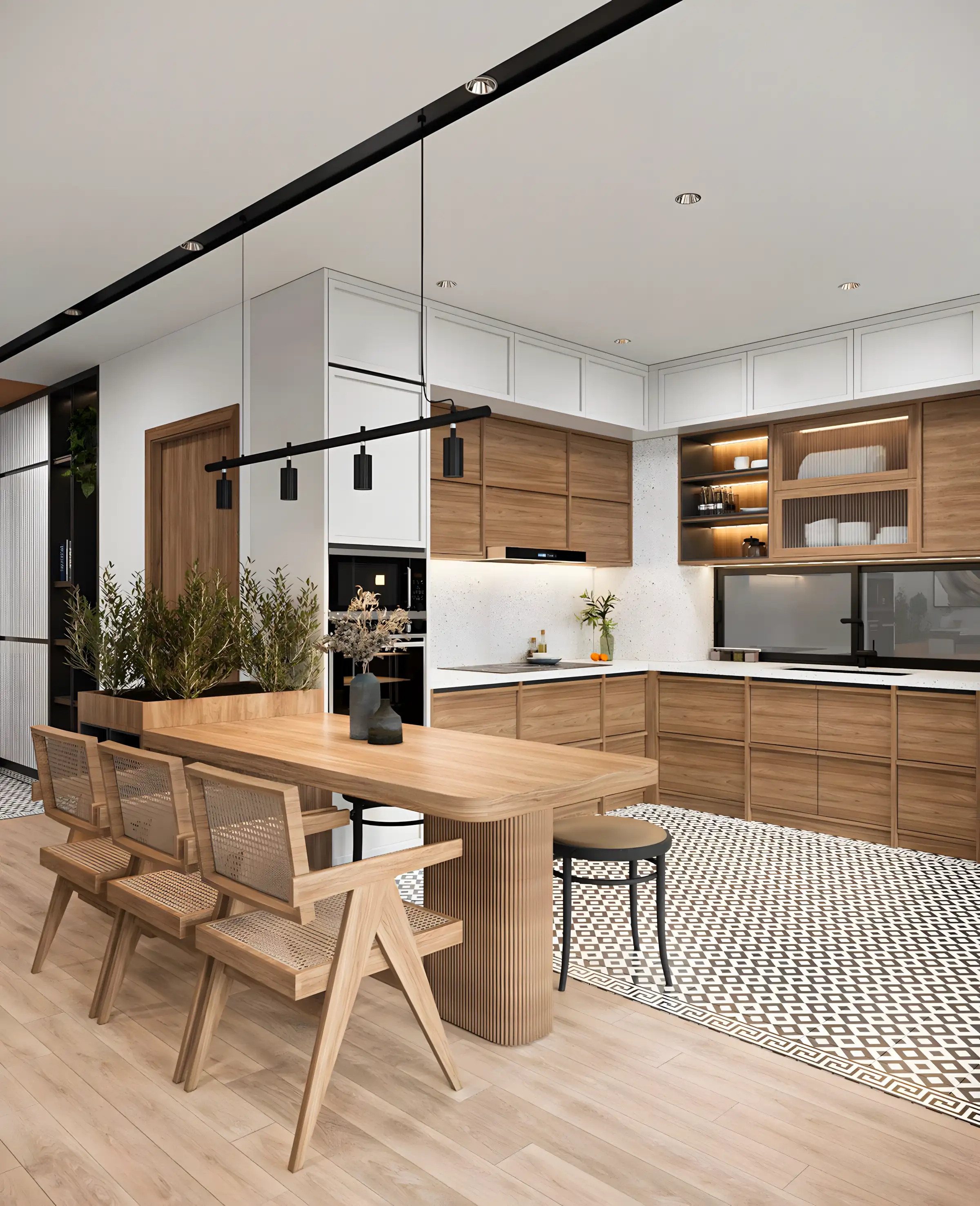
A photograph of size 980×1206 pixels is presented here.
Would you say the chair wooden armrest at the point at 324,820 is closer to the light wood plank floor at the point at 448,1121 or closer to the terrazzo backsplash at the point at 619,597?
the light wood plank floor at the point at 448,1121

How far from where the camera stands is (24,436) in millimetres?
6855

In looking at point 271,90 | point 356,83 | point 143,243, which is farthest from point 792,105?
point 143,243

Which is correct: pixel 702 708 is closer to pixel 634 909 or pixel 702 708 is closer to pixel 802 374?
Result: pixel 802 374

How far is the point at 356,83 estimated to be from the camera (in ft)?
9.04

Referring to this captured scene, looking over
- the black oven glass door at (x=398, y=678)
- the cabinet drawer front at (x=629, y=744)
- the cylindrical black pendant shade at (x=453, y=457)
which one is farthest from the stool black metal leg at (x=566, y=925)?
the cabinet drawer front at (x=629, y=744)

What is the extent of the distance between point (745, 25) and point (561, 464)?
11.7 feet

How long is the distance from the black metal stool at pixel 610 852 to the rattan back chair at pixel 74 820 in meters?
1.45

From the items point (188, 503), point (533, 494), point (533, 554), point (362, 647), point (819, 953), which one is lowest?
point (819, 953)

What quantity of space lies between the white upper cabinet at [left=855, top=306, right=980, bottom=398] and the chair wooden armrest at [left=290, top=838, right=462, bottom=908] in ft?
12.7

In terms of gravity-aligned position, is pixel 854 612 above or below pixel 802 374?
below

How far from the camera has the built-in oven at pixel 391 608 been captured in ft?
14.5

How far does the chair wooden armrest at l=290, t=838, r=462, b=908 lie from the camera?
2.15 meters

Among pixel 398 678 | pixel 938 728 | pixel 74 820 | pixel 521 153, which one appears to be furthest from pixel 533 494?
pixel 74 820

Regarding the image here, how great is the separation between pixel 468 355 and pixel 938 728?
10.4 feet
